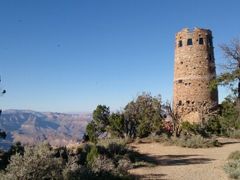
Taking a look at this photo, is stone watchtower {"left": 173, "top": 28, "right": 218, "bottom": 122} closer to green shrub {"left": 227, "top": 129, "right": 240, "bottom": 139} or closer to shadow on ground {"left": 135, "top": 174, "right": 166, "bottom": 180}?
green shrub {"left": 227, "top": 129, "right": 240, "bottom": 139}

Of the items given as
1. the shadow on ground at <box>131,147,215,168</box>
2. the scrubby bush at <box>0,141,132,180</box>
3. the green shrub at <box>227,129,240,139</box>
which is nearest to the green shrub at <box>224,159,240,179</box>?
the shadow on ground at <box>131,147,215,168</box>

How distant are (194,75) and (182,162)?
19.0 meters

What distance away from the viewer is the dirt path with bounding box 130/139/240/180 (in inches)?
604

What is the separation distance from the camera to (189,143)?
25.5 meters

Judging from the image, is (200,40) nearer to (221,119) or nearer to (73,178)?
(221,119)

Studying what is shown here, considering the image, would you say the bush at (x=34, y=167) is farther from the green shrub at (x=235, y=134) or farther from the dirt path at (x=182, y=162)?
the green shrub at (x=235, y=134)

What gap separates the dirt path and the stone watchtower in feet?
36.5

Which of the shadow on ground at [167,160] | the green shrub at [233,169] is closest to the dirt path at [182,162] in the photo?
the shadow on ground at [167,160]

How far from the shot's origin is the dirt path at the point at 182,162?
1535 centimetres

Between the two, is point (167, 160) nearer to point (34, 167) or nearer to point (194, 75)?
point (34, 167)

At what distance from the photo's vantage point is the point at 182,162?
19047 mm

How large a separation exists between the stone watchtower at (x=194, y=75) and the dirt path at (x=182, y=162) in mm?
11134

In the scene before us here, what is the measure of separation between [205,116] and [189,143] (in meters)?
11.8

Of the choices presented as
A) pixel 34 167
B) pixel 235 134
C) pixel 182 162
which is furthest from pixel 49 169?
pixel 235 134
